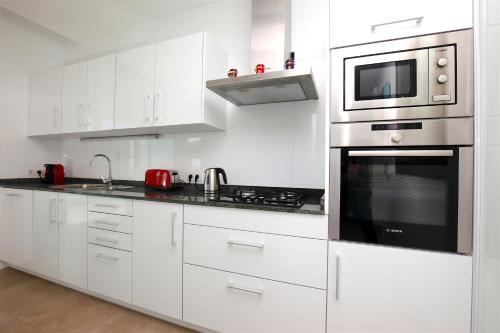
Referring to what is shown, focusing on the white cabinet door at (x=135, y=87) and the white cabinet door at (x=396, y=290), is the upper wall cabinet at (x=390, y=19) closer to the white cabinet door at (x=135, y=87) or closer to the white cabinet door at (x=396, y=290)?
the white cabinet door at (x=396, y=290)

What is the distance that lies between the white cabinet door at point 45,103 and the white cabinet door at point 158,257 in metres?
1.83

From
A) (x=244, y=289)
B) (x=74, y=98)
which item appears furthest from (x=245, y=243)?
(x=74, y=98)

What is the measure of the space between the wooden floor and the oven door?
1371mm

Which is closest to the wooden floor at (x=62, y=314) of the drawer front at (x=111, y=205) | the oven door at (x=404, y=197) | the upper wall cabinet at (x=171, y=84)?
the drawer front at (x=111, y=205)

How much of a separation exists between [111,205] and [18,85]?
2.22 m

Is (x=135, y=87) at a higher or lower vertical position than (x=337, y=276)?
higher

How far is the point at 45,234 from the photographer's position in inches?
88.4

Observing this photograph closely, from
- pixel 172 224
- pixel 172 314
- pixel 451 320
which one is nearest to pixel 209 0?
pixel 172 224

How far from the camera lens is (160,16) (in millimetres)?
2488

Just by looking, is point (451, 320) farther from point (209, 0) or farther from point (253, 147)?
point (209, 0)

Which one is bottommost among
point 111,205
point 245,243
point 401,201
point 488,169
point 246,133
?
point 245,243

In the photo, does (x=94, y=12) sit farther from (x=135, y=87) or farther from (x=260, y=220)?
(x=260, y=220)

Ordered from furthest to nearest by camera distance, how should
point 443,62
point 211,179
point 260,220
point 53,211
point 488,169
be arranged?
point 53,211, point 211,179, point 260,220, point 443,62, point 488,169

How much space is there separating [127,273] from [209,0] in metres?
2.44
